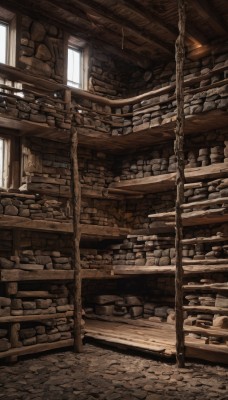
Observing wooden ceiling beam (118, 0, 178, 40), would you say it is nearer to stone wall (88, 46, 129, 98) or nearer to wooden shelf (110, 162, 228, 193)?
stone wall (88, 46, 129, 98)

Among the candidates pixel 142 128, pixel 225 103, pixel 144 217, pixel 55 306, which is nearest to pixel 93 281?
pixel 144 217

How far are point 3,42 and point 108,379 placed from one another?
358 inches

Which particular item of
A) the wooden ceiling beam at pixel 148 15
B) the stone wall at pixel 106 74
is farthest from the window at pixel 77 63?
the wooden ceiling beam at pixel 148 15

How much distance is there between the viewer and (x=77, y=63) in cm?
1334

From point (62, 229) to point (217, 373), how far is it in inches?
193

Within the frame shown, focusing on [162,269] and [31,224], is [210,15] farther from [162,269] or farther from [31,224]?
[31,224]

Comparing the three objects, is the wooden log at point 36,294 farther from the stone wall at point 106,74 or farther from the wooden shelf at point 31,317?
the stone wall at point 106,74

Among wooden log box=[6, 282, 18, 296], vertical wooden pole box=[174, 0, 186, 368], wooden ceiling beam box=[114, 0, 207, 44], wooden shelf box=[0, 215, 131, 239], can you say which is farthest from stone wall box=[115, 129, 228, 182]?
wooden log box=[6, 282, 18, 296]

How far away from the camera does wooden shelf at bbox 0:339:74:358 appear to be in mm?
8781

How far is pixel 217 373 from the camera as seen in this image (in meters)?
8.03

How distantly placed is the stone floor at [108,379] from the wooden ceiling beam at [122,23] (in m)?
8.69

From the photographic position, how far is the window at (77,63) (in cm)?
1307

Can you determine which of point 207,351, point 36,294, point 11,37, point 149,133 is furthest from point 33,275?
point 11,37

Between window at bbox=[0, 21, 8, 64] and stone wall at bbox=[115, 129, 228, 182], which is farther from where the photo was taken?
window at bbox=[0, 21, 8, 64]
